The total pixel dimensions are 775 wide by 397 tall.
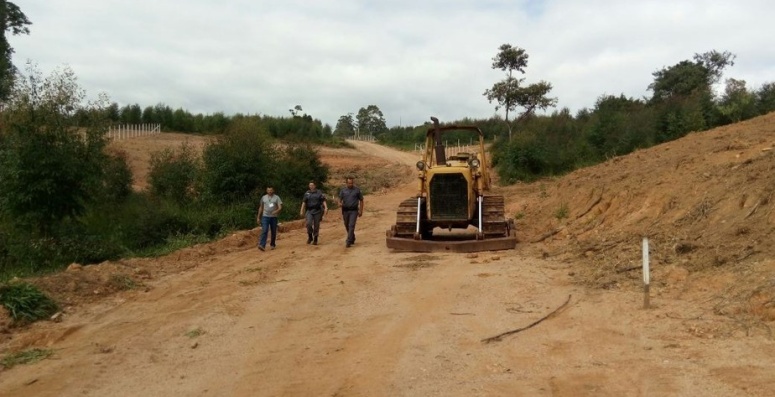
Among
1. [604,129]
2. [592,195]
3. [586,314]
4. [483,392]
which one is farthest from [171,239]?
[604,129]

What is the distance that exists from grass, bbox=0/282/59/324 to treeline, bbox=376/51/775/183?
22.7 meters

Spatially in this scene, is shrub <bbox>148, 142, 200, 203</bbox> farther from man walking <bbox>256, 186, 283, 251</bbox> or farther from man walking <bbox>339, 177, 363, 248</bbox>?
man walking <bbox>339, 177, 363, 248</bbox>

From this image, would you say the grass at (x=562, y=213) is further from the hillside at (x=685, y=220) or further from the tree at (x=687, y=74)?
the tree at (x=687, y=74)

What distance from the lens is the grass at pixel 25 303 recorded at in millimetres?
9789

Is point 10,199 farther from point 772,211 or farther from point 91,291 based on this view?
point 772,211

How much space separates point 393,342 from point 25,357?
4.32 m

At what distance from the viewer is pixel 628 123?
99.7ft

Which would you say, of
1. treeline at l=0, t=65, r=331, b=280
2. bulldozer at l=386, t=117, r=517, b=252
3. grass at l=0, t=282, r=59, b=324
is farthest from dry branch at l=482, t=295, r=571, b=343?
treeline at l=0, t=65, r=331, b=280

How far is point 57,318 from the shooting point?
33.0ft

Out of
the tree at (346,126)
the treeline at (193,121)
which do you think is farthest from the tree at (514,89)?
the tree at (346,126)

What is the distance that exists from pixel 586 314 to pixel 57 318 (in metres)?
7.48

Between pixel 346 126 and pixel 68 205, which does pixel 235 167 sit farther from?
pixel 346 126

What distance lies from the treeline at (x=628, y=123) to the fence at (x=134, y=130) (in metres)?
27.9

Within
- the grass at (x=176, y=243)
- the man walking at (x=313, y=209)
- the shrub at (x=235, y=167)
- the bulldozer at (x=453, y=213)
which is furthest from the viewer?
the shrub at (x=235, y=167)
